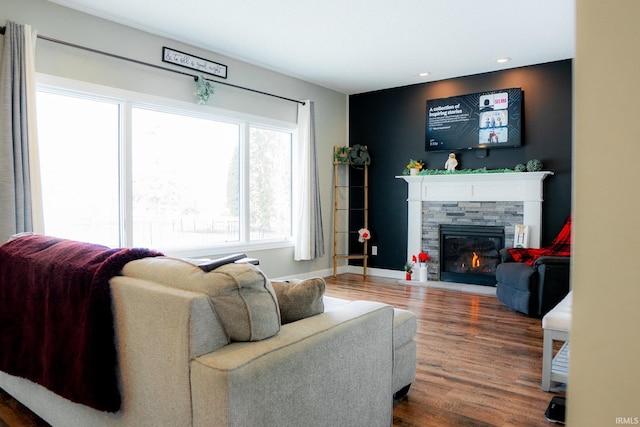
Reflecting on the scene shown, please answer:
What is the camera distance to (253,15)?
3.93 m

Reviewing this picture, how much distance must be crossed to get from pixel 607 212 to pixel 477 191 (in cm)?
568

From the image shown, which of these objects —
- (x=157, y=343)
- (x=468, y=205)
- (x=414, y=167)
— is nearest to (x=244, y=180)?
(x=414, y=167)

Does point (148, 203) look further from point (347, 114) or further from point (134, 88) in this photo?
point (347, 114)

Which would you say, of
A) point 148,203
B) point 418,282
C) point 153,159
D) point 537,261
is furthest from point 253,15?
point 418,282

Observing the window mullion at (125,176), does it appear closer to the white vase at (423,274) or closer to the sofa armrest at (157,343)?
the sofa armrest at (157,343)

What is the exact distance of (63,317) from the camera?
1.73 meters

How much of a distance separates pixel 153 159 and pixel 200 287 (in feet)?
11.2

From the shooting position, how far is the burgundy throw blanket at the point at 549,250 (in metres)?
4.71

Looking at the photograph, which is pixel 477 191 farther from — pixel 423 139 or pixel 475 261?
pixel 423 139

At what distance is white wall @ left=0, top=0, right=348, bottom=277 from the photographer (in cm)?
362

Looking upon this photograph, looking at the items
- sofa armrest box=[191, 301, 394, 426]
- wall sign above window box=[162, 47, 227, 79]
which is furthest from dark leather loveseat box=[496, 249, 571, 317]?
wall sign above window box=[162, 47, 227, 79]

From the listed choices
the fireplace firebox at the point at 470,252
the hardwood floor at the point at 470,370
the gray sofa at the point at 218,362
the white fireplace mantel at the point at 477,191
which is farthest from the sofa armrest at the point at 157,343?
the fireplace firebox at the point at 470,252

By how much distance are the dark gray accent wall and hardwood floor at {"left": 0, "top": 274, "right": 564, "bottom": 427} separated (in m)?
1.54

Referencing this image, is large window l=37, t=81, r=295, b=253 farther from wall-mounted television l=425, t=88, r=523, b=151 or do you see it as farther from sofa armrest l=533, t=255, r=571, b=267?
sofa armrest l=533, t=255, r=571, b=267
